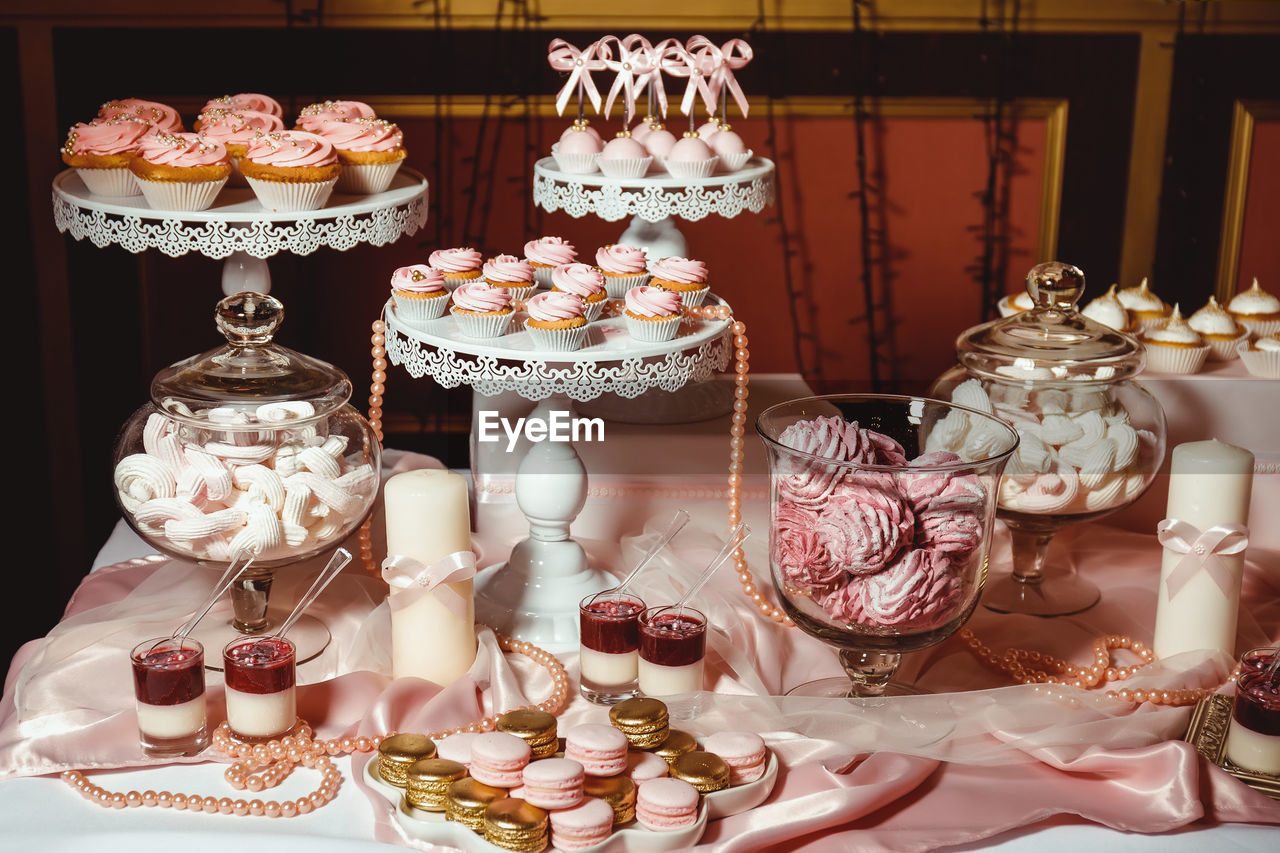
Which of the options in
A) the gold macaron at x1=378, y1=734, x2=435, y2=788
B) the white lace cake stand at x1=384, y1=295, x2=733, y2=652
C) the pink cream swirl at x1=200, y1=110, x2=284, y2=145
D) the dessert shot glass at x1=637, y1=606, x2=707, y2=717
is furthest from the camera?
the pink cream swirl at x1=200, y1=110, x2=284, y2=145

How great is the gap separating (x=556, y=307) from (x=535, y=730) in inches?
21.5

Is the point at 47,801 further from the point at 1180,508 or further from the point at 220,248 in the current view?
the point at 1180,508

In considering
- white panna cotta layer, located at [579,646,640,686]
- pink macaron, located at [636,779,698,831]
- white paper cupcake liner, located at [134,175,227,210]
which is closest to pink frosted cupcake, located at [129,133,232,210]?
white paper cupcake liner, located at [134,175,227,210]

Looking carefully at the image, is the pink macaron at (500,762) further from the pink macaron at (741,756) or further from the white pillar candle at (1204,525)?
the white pillar candle at (1204,525)

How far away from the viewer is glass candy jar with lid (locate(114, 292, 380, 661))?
1.38 m

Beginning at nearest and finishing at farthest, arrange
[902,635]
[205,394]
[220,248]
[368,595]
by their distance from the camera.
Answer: [902,635] < [205,394] < [368,595] < [220,248]

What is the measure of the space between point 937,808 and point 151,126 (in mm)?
1607

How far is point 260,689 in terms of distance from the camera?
1278 mm

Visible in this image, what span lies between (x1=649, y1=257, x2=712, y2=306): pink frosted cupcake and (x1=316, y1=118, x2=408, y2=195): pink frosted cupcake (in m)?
0.60

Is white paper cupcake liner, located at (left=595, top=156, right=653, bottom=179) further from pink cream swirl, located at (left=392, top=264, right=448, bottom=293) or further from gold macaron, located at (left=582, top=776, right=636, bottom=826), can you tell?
Result: gold macaron, located at (left=582, top=776, right=636, bottom=826)

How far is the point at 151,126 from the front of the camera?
2.07m

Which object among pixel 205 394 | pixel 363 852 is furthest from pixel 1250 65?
pixel 363 852

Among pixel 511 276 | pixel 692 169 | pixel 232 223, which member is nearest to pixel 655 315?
pixel 511 276
